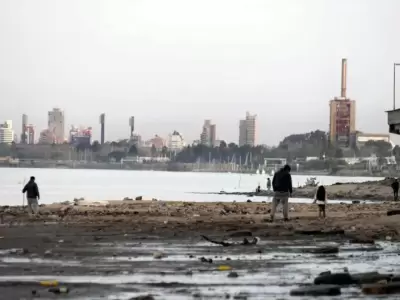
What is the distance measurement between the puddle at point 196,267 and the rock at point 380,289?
19 cm

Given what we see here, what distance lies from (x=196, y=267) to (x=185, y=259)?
4.36 ft

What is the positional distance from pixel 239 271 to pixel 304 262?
1.79 m

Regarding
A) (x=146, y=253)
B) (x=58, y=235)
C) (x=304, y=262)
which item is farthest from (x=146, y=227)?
(x=304, y=262)

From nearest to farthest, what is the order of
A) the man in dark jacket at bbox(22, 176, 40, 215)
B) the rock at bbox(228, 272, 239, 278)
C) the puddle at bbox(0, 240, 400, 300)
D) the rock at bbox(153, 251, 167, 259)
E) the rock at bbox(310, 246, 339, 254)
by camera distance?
1. the puddle at bbox(0, 240, 400, 300)
2. the rock at bbox(228, 272, 239, 278)
3. the rock at bbox(153, 251, 167, 259)
4. the rock at bbox(310, 246, 339, 254)
5. the man in dark jacket at bbox(22, 176, 40, 215)

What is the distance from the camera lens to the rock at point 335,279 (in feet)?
37.9

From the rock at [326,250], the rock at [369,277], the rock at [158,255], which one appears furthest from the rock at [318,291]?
the rock at [326,250]

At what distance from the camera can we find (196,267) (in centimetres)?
1370

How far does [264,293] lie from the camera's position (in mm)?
10781

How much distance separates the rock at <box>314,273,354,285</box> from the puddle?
291mm

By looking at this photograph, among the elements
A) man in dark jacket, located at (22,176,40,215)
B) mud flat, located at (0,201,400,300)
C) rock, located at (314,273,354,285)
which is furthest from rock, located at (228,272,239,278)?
man in dark jacket, located at (22,176,40,215)

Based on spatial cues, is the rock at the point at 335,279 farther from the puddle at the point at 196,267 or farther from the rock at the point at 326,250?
the rock at the point at 326,250

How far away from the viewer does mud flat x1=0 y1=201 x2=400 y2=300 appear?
36.5 ft

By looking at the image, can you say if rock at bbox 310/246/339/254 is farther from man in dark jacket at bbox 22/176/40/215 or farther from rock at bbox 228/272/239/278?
man in dark jacket at bbox 22/176/40/215

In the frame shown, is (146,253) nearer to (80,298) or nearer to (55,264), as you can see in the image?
(55,264)
